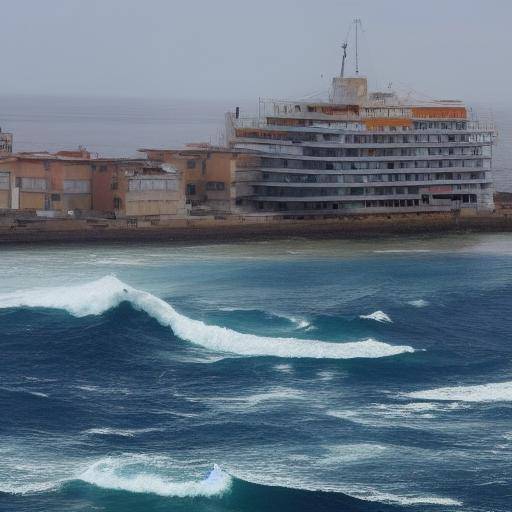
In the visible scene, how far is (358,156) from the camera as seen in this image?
4092 inches

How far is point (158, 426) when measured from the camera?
138 ft

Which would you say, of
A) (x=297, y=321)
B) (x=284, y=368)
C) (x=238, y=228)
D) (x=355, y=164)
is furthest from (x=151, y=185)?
(x=284, y=368)

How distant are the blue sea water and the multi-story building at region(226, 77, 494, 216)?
87.7ft

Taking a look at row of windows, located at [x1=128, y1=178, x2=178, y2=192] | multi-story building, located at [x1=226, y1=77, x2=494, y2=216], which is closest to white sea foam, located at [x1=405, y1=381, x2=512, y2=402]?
row of windows, located at [x1=128, y1=178, x2=178, y2=192]

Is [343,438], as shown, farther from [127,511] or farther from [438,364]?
[438,364]

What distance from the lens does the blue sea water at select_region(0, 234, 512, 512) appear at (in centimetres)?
3659

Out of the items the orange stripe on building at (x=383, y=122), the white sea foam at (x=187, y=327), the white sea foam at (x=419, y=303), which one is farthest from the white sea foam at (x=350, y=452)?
the orange stripe on building at (x=383, y=122)

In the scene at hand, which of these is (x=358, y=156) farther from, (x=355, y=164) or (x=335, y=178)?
(x=335, y=178)

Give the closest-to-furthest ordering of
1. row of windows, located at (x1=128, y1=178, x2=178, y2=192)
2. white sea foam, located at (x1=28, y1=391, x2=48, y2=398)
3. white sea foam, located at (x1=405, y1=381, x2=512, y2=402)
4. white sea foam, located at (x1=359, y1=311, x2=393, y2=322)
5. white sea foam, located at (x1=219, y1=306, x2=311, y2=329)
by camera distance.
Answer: white sea foam, located at (x1=28, y1=391, x2=48, y2=398), white sea foam, located at (x1=405, y1=381, x2=512, y2=402), white sea foam, located at (x1=219, y1=306, x2=311, y2=329), white sea foam, located at (x1=359, y1=311, x2=393, y2=322), row of windows, located at (x1=128, y1=178, x2=178, y2=192)

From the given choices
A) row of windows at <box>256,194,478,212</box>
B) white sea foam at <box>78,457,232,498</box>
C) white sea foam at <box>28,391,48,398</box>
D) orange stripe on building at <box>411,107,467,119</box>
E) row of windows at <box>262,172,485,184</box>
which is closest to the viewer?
white sea foam at <box>78,457,232,498</box>

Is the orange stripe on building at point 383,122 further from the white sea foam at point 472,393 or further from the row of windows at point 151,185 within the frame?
the white sea foam at point 472,393

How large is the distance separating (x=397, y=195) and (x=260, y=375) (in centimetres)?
5883

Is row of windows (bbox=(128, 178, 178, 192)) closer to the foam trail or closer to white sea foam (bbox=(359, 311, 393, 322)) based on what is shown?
the foam trail

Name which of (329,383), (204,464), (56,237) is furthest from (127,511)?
(56,237)
